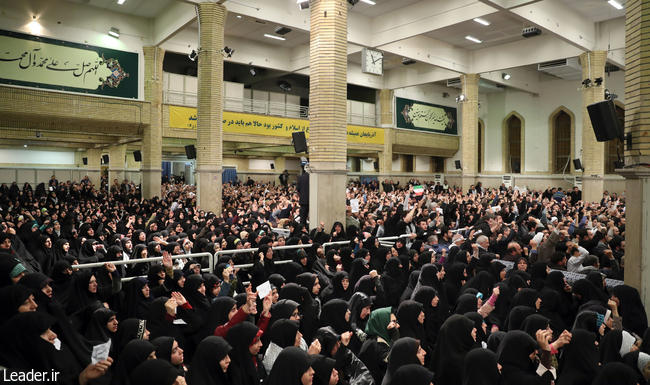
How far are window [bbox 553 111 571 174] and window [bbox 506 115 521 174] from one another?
1913 mm

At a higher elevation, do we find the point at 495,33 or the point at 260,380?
the point at 495,33

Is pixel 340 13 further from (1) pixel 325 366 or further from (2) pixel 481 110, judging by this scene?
(2) pixel 481 110

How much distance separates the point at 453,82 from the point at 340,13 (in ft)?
47.6

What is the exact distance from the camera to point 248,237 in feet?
25.4

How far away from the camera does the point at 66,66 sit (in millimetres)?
14172

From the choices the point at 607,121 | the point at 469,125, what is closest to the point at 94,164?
the point at 469,125

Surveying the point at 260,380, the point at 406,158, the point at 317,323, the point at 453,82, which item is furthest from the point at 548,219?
the point at 406,158

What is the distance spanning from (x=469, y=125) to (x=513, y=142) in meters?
6.95

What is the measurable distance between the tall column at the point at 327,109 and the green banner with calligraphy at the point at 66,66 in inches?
353

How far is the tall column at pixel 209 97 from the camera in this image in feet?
39.2

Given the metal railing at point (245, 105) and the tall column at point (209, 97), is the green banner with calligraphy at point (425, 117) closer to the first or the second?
the metal railing at point (245, 105)

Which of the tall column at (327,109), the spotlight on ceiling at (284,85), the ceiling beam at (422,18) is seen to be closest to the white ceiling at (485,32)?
the ceiling beam at (422,18)

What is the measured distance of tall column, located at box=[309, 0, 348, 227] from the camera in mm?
9281

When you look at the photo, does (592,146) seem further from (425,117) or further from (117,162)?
(117,162)
